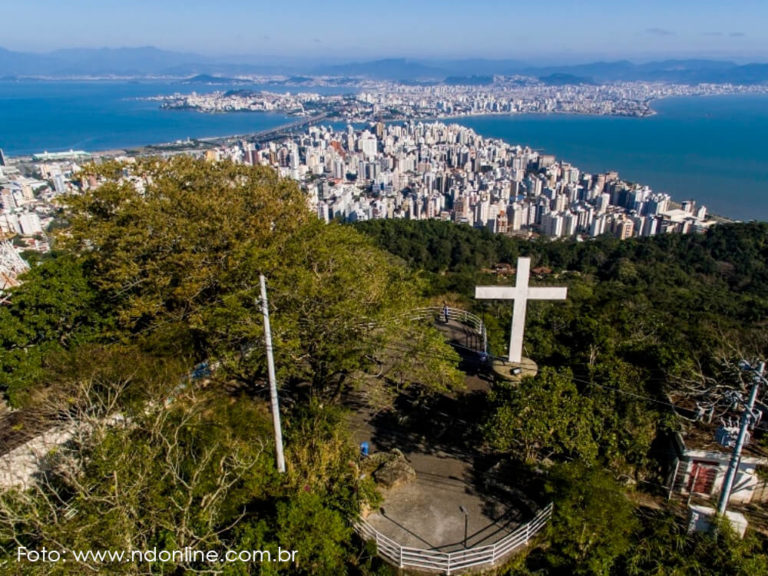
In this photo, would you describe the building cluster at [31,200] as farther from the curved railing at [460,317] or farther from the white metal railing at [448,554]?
the white metal railing at [448,554]

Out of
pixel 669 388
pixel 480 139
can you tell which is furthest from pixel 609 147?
pixel 669 388

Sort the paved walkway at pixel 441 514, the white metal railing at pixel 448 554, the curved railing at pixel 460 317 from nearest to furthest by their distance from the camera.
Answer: the white metal railing at pixel 448 554 → the paved walkway at pixel 441 514 → the curved railing at pixel 460 317

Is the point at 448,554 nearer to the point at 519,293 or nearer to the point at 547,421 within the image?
the point at 547,421

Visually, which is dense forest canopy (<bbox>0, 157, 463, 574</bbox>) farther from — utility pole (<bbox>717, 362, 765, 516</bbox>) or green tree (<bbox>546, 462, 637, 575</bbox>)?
utility pole (<bbox>717, 362, 765, 516</bbox>)

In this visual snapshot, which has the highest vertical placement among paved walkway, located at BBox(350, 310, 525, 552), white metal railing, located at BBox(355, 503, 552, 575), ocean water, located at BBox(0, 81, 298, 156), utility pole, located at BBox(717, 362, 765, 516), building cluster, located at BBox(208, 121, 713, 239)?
utility pole, located at BBox(717, 362, 765, 516)

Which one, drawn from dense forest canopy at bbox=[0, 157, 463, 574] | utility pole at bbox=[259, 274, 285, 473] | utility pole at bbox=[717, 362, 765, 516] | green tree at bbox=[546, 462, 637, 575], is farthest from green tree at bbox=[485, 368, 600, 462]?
utility pole at bbox=[259, 274, 285, 473]

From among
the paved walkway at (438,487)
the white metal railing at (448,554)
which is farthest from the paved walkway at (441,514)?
the white metal railing at (448,554)
